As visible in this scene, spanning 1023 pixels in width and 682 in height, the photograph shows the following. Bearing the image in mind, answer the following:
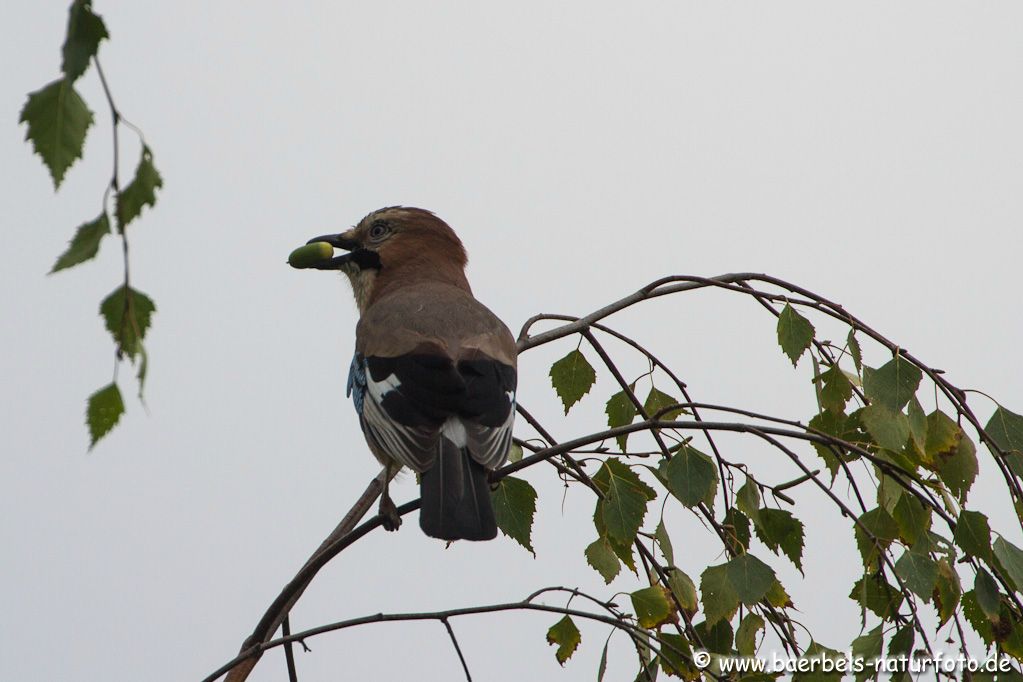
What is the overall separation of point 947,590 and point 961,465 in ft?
1.56

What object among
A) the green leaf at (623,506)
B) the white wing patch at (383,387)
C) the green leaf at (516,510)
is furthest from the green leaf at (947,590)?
the white wing patch at (383,387)

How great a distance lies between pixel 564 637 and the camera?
3533 mm

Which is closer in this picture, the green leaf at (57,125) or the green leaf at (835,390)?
the green leaf at (57,125)

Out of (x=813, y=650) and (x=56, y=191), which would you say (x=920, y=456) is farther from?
(x=56, y=191)

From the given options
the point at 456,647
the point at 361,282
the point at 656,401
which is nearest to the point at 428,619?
the point at 456,647


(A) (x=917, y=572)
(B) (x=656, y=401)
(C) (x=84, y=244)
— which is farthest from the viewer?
(B) (x=656, y=401)

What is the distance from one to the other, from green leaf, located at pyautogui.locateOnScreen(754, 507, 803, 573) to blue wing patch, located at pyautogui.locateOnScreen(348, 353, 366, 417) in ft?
6.21

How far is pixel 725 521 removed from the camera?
3.51m

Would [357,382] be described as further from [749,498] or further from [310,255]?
[749,498]

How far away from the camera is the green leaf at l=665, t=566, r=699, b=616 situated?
3.51 m

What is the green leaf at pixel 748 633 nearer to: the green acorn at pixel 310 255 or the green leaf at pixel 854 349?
the green leaf at pixel 854 349

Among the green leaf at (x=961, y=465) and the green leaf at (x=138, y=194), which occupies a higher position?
the green leaf at (x=961, y=465)

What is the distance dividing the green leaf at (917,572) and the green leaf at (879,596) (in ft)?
0.66

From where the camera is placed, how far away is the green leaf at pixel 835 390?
12.1 feet
